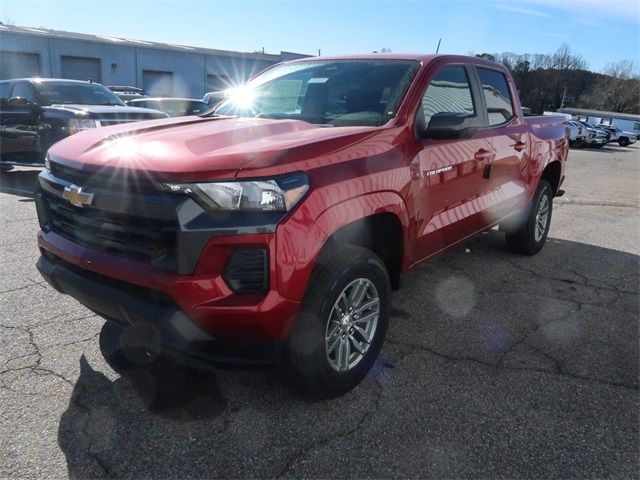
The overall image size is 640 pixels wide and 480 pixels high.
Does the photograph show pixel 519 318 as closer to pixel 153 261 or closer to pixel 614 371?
pixel 614 371

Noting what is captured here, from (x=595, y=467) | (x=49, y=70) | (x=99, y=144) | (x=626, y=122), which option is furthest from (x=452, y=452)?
(x=626, y=122)

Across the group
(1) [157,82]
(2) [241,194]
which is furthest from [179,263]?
(1) [157,82]

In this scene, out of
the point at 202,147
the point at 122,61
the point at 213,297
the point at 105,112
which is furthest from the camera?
the point at 122,61

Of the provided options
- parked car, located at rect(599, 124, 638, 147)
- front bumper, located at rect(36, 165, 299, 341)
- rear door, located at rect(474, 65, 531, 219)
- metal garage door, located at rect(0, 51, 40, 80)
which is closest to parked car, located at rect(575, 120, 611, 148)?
parked car, located at rect(599, 124, 638, 147)

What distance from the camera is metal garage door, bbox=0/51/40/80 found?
3278 centimetres

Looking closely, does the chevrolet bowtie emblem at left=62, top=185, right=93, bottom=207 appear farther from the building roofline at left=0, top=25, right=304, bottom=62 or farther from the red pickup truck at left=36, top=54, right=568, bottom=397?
the building roofline at left=0, top=25, right=304, bottom=62

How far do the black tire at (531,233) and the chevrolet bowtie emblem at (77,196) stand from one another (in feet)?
13.9

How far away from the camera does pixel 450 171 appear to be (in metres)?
3.54

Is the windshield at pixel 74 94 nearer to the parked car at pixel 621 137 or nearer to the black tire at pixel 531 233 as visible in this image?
the black tire at pixel 531 233

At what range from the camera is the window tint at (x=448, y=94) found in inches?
135

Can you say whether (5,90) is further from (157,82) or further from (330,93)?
(157,82)

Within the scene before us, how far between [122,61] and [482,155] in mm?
Result: 38726

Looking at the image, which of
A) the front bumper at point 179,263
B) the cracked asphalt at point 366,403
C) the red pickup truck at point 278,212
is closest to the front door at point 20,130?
the cracked asphalt at point 366,403

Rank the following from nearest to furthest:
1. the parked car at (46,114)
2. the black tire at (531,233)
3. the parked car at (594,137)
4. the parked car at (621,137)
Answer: the black tire at (531,233)
the parked car at (46,114)
the parked car at (594,137)
the parked car at (621,137)
